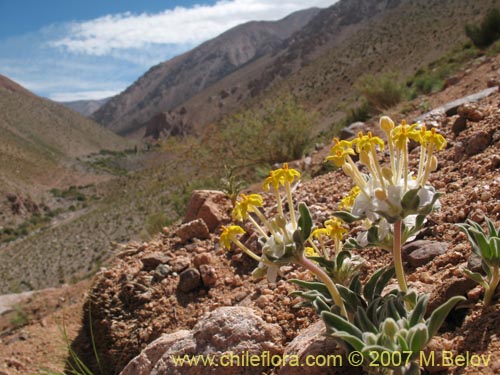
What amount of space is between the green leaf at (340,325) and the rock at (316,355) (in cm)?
28

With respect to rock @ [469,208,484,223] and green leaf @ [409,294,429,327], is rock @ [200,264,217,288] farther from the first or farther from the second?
green leaf @ [409,294,429,327]

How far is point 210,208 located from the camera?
5066 mm

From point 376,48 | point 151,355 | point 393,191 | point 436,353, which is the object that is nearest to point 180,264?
point 151,355

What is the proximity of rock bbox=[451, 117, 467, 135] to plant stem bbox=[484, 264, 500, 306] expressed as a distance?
9.18 feet

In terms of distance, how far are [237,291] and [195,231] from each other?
132 centimetres

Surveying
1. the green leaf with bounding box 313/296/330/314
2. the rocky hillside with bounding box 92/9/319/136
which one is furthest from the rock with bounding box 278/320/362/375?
the rocky hillside with bounding box 92/9/319/136

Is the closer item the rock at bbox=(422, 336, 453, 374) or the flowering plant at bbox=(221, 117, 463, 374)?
the flowering plant at bbox=(221, 117, 463, 374)

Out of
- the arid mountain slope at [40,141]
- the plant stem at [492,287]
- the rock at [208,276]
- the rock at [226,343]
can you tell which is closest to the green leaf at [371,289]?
the plant stem at [492,287]

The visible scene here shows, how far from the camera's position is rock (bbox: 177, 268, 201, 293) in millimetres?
4016

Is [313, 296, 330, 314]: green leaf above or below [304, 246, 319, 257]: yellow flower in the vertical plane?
below

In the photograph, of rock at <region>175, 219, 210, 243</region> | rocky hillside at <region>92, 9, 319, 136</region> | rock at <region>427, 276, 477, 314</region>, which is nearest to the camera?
rock at <region>427, 276, 477, 314</region>

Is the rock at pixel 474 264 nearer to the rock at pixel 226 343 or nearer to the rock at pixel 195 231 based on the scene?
the rock at pixel 226 343

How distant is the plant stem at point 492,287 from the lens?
76.2 inches

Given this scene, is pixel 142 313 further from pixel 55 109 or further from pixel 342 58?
pixel 55 109
